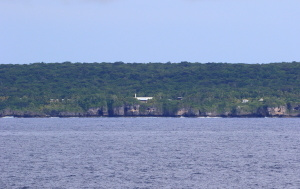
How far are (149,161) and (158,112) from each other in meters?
106

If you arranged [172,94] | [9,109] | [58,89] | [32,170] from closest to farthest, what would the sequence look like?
[32,170] → [9,109] → [172,94] → [58,89]

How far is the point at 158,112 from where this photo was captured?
16550cm

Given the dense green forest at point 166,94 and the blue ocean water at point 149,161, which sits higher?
the dense green forest at point 166,94

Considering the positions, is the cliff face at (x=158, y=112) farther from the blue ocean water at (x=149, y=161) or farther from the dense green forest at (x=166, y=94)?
the blue ocean water at (x=149, y=161)

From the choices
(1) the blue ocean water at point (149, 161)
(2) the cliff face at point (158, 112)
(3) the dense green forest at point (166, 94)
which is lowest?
(1) the blue ocean water at point (149, 161)

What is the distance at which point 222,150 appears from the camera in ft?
231

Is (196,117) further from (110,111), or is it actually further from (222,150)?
(222,150)

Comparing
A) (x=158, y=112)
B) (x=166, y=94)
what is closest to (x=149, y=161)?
(x=158, y=112)

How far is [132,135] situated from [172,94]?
3293 inches

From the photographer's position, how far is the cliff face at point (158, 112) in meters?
159

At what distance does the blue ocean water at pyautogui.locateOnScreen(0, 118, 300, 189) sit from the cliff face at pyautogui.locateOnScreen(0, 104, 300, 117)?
67.9 m

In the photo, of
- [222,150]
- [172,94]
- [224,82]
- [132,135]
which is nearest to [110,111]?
[172,94]

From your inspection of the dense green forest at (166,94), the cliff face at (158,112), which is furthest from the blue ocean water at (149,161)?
the dense green forest at (166,94)

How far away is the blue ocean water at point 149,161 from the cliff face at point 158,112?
A: 2674 inches
